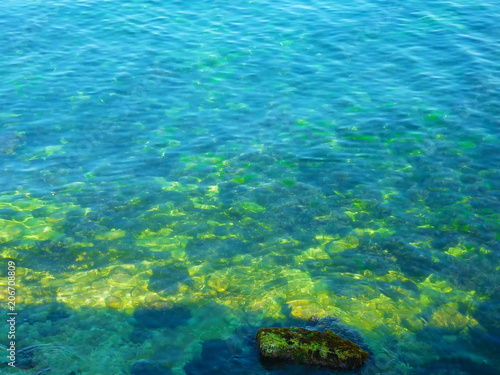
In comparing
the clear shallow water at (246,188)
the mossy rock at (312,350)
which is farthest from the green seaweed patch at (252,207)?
the mossy rock at (312,350)

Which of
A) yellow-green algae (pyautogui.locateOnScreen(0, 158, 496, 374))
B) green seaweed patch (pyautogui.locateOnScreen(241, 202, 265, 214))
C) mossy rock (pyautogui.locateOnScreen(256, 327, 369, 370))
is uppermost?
mossy rock (pyautogui.locateOnScreen(256, 327, 369, 370))

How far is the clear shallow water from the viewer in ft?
45.4

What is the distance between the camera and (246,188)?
19.4m

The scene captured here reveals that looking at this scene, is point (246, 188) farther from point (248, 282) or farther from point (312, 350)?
point (312, 350)

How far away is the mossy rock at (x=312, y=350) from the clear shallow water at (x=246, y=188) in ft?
1.83

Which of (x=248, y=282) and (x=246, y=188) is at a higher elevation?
(x=246, y=188)

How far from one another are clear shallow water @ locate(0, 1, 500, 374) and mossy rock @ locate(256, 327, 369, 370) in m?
0.56

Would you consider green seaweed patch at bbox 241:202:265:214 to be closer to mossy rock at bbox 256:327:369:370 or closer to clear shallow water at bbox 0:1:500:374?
clear shallow water at bbox 0:1:500:374

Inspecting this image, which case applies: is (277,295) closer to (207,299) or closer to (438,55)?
(207,299)

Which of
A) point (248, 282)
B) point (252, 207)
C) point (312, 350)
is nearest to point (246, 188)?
point (252, 207)

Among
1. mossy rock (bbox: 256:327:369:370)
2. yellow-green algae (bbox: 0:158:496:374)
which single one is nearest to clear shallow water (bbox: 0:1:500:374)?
yellow-green algae (bbox: 0:158:496:374)

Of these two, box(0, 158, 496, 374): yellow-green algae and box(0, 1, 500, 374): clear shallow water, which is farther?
box(0, 158, 496, 374): yellow-green algae

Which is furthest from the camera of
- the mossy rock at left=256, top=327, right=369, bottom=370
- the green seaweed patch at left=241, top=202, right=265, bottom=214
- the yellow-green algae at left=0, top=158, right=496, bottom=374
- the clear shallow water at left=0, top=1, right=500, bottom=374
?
the green seaweed patch at left=241, top=202, right=265, bottom=214

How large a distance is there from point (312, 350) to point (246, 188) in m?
8.50
